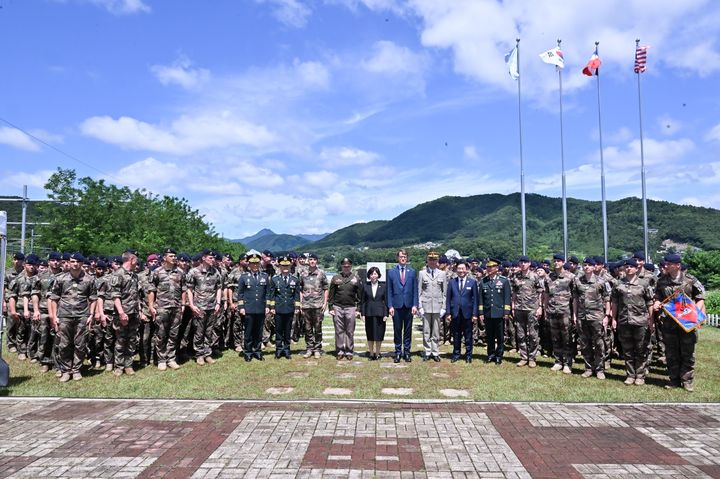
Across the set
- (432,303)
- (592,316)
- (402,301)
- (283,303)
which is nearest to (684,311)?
(592,316)

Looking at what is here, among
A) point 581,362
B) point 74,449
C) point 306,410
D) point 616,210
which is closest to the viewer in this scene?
point 74,449

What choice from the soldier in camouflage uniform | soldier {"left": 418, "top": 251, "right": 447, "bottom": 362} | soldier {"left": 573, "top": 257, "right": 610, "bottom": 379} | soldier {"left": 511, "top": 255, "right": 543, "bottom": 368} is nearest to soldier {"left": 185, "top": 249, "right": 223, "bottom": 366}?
soldier {"left": 418, "top": 251, "right": 447, "bottom": 362}

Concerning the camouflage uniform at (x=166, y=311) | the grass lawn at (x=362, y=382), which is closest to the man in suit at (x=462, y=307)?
the grass lawn at (x=362, y=382)

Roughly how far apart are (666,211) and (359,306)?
126880 millimetres

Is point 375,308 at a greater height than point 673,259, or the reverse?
point 673,259

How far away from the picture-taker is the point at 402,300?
997cm

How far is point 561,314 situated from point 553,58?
20.1 meters

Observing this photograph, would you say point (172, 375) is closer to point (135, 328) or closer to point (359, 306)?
point (135, 328)

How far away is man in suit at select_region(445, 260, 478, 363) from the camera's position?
9.91 m

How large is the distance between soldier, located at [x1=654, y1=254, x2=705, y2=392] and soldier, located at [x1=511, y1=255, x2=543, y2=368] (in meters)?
2.19

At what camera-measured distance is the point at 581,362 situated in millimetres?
9898

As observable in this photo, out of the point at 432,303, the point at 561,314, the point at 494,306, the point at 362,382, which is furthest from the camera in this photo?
the point at 432,303

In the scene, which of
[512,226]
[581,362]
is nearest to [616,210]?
[512,226]

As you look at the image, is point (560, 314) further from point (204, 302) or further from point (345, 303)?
point (204, 302)
